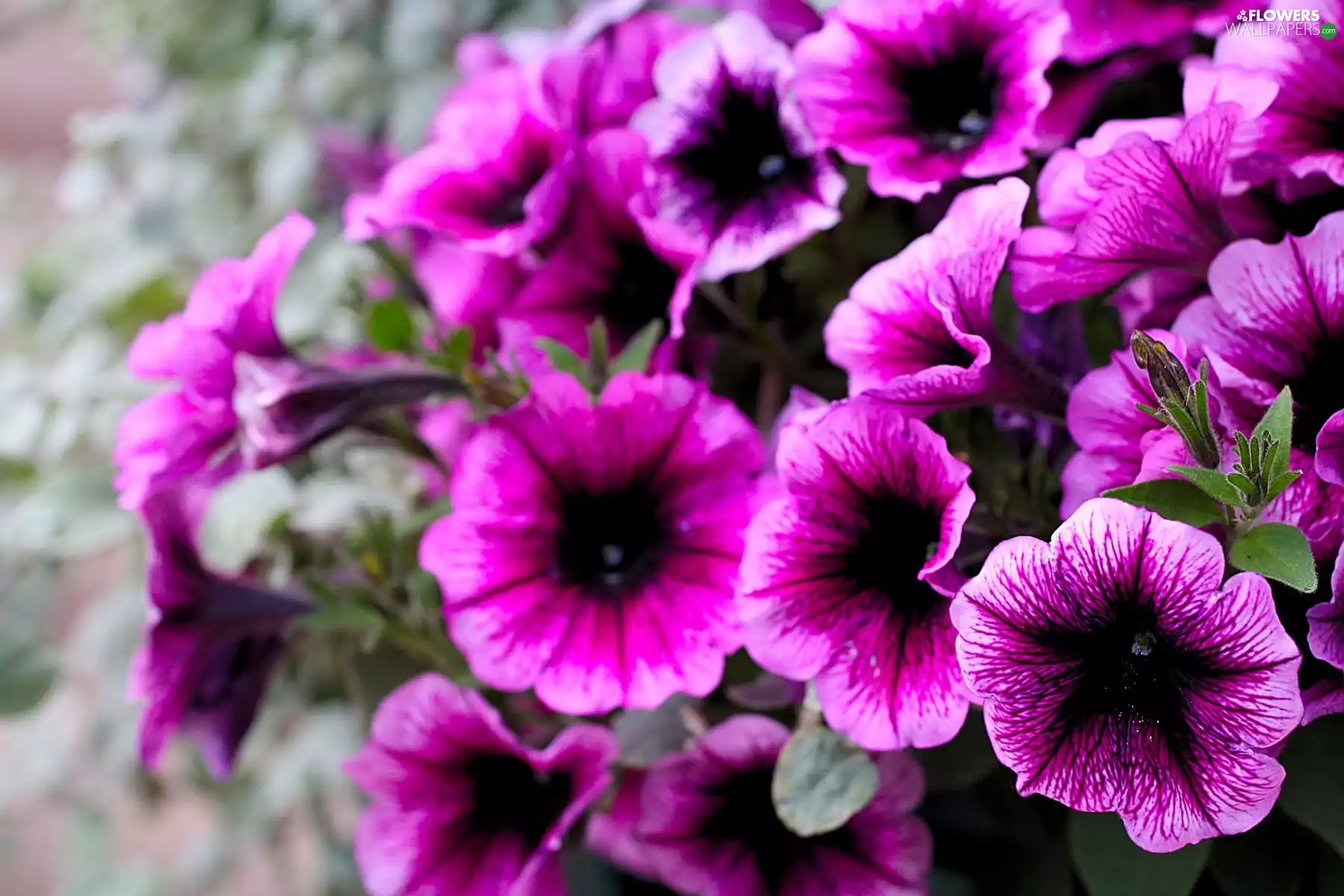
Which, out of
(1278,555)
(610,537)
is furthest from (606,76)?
(1278,555)

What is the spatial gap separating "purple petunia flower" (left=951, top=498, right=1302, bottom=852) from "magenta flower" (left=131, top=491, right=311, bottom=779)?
250 millimetres

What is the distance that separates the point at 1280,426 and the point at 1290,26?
132 millimetres

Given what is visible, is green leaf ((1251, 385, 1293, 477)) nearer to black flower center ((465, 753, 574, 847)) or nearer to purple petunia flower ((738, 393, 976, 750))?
purple petunia flower ((738, 393, 976, 750))

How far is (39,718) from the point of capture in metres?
0.76

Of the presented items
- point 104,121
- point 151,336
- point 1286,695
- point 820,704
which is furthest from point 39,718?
point 1286,695

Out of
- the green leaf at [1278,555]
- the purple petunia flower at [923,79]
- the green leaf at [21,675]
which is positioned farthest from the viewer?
the green leaf at [21,675]

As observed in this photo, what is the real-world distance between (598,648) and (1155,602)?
0.15m

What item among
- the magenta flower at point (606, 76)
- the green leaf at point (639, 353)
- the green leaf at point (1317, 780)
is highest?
the magenta flower at point (606, 76)

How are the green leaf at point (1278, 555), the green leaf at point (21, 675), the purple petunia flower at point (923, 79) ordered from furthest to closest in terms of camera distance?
the green leaf at point (21, 675) < the purple petunia flower at point (923, 79) < the green leaf at point (1278, 555)

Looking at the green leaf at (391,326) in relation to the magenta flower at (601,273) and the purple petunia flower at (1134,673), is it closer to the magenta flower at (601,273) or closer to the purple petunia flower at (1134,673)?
the magenta flower at (601,273)

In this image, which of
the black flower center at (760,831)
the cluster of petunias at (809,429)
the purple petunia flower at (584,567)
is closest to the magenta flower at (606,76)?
the cluster of petunias at (809,429)

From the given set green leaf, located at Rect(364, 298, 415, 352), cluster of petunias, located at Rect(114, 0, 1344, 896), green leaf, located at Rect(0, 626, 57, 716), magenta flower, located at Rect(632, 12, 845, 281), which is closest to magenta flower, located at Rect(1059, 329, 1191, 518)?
cluster of petunias, located at Rect(114, 0, 1344, 896)

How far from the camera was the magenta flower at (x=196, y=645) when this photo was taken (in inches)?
14.6

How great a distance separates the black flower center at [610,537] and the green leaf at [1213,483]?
6.2 inches
